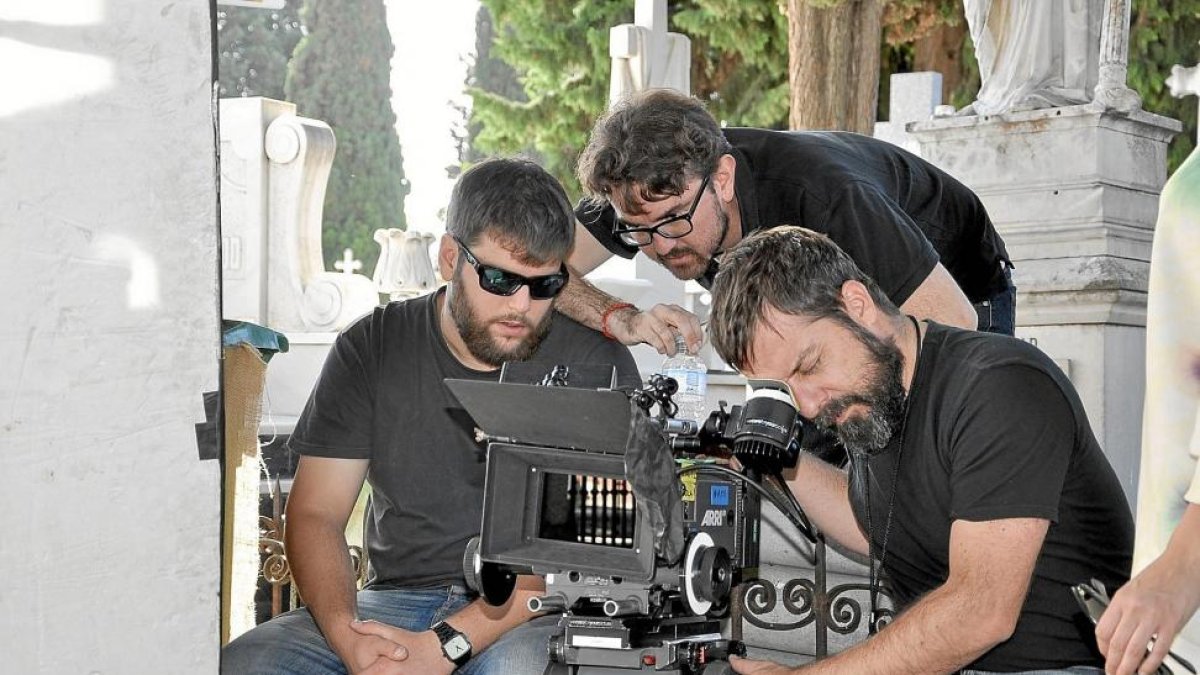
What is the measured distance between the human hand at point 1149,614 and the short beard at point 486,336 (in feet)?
5.15

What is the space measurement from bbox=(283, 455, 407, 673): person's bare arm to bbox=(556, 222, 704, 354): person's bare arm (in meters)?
0.67

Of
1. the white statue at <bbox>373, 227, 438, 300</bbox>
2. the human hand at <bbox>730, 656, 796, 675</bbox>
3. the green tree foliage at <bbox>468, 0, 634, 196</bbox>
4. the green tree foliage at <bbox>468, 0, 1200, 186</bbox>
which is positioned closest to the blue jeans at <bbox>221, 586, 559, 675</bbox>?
the human hand at <bbox>730, 656, 796, 675</bbox>

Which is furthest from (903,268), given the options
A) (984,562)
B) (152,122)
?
(152,122)

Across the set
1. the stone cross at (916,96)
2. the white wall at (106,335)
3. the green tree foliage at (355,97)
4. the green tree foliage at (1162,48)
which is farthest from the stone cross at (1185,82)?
the green tree foliage at (355,97)

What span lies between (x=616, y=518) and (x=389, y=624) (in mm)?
1039

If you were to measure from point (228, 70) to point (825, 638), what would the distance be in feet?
82.2

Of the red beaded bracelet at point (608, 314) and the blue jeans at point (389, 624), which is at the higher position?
the red beaded bracelet at point (608, 314)

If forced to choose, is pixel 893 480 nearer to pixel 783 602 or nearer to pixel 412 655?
pixel 412 655

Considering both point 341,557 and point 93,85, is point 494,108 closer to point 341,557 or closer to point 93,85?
point 341,557

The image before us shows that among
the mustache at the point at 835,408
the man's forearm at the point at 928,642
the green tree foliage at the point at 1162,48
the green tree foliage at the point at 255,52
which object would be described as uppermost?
the green tree foliage at the point at 255,52

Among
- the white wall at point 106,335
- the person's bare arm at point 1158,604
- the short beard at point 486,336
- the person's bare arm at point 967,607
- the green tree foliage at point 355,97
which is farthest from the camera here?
the green tree foliage at point 355,97

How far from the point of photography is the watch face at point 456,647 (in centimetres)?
306

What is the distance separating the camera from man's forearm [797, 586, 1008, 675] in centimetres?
239

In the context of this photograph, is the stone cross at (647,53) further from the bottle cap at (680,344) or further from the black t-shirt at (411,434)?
the black t-shirt at (411,434)
